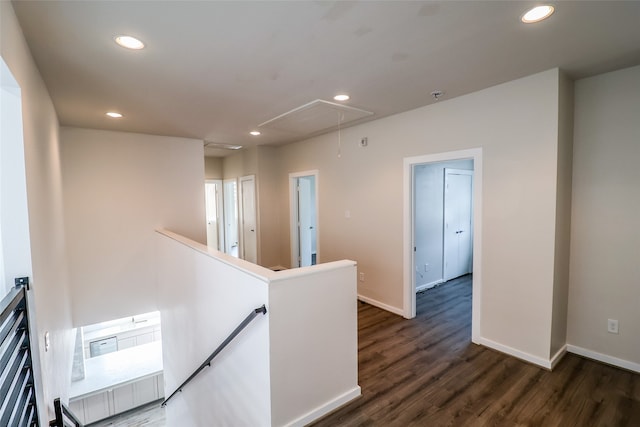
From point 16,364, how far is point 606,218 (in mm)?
4241

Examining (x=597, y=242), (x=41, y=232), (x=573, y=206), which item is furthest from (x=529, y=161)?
(x=41, y=232)

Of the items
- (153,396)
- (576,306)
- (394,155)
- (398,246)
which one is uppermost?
(394,155)

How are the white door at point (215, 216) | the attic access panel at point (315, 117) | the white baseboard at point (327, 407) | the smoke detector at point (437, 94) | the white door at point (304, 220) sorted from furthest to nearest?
the white door at point (215, 216)
the white door at point (304, 220)
the attic access panel at point (315, 117)
the smoke detector at point (437, 94)
the white baseboard at point (327, 407)

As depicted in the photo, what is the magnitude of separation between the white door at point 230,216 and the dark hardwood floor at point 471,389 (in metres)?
5.43

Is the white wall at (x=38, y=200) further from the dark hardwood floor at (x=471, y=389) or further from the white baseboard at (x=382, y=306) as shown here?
the white baseboard at (x=382, y=306)

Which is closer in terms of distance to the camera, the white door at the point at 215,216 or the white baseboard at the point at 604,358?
the white baseboard at the point at 604,358

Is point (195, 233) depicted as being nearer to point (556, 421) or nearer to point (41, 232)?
point (41, 232)

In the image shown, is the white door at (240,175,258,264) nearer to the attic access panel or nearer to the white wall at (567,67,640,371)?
the attic access panel

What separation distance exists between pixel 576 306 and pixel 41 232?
4586 millimetres

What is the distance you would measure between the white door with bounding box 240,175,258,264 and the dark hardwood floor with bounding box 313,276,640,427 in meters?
3.62

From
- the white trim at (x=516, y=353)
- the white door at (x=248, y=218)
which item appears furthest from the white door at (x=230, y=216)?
the white trim at (x=516, y=353)

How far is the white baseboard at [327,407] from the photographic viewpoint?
199 cm

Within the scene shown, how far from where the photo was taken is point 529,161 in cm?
264

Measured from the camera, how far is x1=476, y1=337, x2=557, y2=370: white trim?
8.61ft
